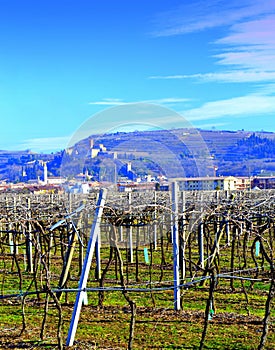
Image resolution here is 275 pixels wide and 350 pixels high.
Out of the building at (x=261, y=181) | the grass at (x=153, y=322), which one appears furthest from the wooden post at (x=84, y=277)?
the building at (x=261, y=181)

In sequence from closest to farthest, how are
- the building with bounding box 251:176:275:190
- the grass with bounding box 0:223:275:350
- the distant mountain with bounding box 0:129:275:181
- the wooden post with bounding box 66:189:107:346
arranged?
the distant mountain with bounding box 0:129:275:181, the wooden post with bounding box 66:189:107:346, the grass with bounding box 0:223:275:350, the building with bounding box 251:176:275:190

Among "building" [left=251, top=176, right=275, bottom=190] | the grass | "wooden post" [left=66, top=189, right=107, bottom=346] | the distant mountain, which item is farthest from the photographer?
"building" [left=251, top=176, right=275, bottom=190]

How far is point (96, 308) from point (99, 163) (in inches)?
148

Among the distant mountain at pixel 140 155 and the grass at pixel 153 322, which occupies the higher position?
the distant mountain at pixel 140 155

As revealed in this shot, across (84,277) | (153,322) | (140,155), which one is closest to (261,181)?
(153,322)

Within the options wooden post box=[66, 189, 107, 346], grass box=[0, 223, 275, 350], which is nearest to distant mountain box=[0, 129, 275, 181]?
wooden post box=[66, 189, 107, 346]

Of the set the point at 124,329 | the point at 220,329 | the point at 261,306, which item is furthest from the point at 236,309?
the point at 124,329

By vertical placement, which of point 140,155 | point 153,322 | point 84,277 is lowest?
point 153,322

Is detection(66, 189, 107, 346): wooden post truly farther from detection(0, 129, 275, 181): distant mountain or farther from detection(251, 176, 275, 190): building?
detection(251, 176, 275, 190): building

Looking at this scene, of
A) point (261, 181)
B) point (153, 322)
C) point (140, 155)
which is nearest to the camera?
point (140, 155)

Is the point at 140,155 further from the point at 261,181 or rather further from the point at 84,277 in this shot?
the point at 261,181

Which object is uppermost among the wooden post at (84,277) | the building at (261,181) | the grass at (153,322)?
the building at (261,181)

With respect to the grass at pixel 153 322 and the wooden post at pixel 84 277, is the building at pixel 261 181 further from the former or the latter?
the wooden post at pixel 84 277

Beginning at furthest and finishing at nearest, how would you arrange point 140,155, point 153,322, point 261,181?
1. point 261,181
2. point 153,322
3. point 140,155
